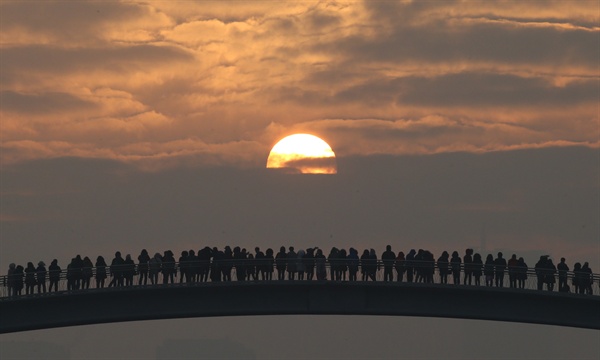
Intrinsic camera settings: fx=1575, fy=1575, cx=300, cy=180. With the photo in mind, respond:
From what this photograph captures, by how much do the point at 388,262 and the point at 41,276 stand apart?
15.2 m

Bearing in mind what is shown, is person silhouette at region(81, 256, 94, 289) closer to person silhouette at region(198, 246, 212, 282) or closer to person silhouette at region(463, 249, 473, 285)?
person silhouette at region(198, 246, 212, 282)

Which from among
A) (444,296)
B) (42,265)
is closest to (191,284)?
(42,265)

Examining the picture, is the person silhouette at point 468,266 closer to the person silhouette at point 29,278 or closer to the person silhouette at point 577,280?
the person silhouette at point 577,280

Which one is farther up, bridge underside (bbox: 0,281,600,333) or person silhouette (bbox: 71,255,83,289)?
person silhouette (bbox: 71,255,83,289)

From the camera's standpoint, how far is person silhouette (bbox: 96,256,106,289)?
69.2 m

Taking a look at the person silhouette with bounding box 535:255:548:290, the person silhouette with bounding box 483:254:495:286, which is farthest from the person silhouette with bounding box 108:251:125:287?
the person silhouette with bounding box 535:255:548:290

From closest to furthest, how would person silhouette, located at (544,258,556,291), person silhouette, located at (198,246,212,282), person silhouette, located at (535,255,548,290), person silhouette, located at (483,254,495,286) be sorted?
person silhouette, located at (544,258,556,291) < person silhouette, located at (535,255,548,290) < person silhouette, located at (483,254,495,286) < person silhouette, located at (198,246,212,282)

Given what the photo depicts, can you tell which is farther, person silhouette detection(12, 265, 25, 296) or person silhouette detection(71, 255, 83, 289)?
person silhouette detection(71, 255, 83, 289)

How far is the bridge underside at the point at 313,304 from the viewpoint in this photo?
70688 millimetres

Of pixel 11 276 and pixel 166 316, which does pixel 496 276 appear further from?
pixel 11 276

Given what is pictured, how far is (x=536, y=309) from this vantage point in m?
71.5

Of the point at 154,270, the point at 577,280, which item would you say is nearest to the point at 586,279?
the point at 577,280

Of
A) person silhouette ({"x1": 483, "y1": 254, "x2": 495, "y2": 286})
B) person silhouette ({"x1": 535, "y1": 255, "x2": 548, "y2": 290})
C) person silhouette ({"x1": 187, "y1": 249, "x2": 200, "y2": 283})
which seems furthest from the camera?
person silhouette ({"x1": 187, "y1": 249, "x2": 200, "y2": 283})

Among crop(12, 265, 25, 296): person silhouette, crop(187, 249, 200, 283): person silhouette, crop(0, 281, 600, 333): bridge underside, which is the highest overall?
crop(187, 249, 200, 283): person silhouette
